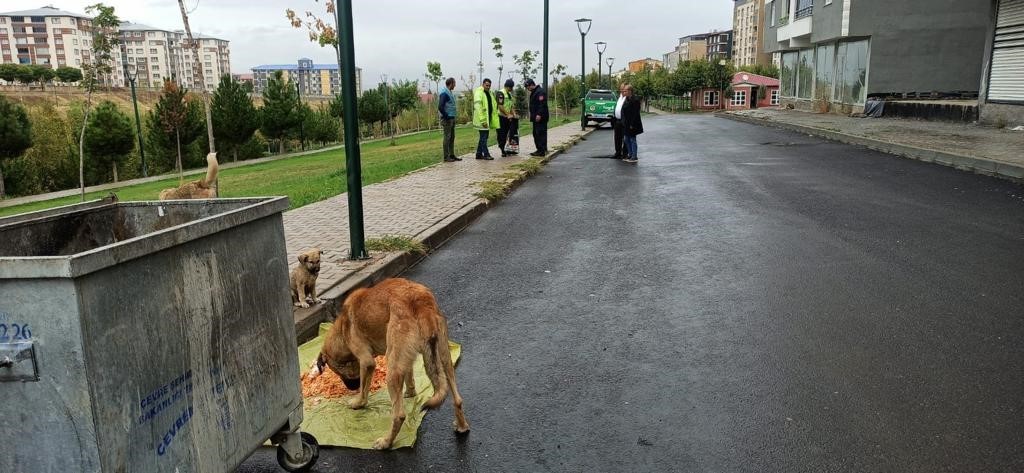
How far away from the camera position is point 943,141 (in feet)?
58.4

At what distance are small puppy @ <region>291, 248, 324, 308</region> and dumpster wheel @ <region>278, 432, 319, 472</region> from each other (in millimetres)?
2198

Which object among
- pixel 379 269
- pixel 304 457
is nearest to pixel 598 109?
pixel 379 269

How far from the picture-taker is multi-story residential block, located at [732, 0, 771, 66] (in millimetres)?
142500

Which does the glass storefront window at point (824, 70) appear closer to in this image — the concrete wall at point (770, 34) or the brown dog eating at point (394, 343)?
the concrete wall at point (770, 34)

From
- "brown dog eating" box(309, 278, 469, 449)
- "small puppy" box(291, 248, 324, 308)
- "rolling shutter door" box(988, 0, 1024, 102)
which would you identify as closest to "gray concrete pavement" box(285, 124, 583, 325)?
"small puppy" box(291, 248, 324, 308)

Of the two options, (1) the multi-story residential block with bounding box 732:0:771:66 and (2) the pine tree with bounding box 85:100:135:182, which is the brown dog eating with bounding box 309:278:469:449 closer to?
(2) the pine tree with bounding box 85:100:135:182

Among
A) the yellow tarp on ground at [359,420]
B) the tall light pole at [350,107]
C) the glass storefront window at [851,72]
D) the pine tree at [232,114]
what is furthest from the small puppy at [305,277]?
the glass storefront window at [851,72]

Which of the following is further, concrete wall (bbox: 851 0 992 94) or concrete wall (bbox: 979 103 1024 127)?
concrete wall (bbox: 851 0 992 94)

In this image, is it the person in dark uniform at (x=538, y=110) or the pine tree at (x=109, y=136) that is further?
the pine tree at (x=109, y=136)

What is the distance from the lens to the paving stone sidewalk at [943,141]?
532 inches

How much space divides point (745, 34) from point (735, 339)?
163 metres

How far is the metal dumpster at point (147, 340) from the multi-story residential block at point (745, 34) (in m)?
143

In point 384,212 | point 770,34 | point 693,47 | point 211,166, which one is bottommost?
point 384,212

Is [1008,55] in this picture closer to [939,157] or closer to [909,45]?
[909,45]
